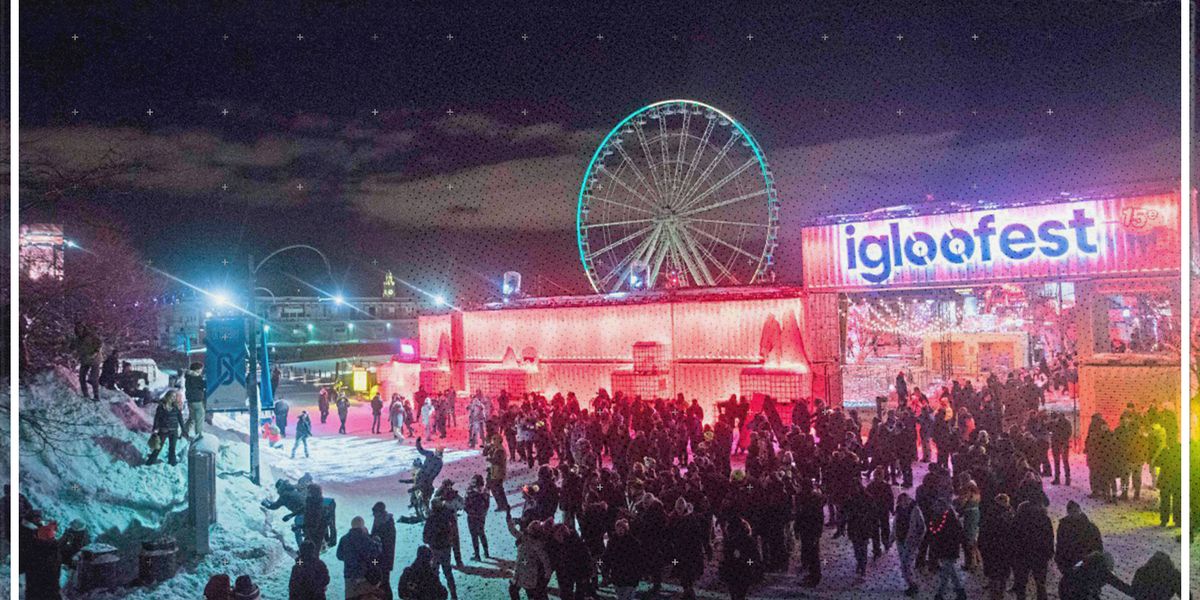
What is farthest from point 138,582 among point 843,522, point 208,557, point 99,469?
point 843,522

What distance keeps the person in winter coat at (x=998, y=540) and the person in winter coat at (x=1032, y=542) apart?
0.06 metres

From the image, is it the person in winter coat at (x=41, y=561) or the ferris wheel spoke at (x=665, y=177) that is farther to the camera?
the ferris wheel spoke at (x=665, y=177)

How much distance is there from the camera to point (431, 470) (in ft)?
31.8

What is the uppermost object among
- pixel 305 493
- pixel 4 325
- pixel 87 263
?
pixel 87 263

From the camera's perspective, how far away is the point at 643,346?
18672 millimetres

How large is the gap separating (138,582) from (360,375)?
60.1ft

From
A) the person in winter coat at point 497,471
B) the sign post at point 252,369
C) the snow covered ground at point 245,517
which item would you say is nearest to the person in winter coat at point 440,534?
the snow covered ground at point 245,517

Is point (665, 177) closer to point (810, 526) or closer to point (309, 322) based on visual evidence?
point (810, 526)

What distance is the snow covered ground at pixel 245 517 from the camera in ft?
26.0

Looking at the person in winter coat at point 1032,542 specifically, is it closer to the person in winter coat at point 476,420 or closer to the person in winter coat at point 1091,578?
the person in winter coat at point 1091,578

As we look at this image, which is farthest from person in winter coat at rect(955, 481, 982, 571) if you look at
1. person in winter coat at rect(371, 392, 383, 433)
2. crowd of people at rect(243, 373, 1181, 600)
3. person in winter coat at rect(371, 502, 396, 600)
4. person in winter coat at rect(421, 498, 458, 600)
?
person in winter coat at rect(371, 392, 383, 433)

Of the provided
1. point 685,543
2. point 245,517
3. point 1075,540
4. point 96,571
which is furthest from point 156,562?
point 1075,540

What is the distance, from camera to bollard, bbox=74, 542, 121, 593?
25.6 feet

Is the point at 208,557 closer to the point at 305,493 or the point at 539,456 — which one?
the point at 305,493
